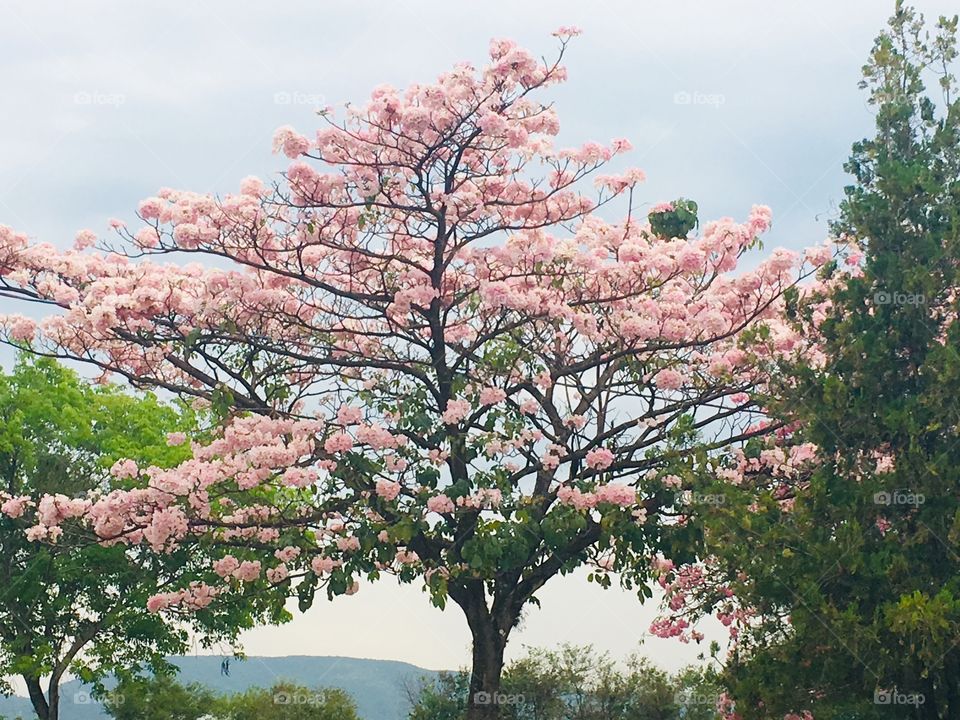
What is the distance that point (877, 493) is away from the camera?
13680 millimetres

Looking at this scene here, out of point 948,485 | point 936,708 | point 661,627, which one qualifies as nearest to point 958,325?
point 948,485

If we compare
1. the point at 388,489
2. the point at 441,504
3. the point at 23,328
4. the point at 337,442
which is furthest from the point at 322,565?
the point at 23,328

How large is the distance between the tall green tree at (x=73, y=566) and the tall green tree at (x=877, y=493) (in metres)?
18.1

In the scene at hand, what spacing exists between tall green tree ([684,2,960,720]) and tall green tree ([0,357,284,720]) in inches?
712

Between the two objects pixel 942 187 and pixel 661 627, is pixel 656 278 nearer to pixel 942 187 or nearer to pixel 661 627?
pixel 942 187

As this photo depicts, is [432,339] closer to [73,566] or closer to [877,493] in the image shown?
[877,493]

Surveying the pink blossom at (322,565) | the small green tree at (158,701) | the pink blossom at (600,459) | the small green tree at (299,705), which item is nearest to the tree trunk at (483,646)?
the pink blossom at (322,565)

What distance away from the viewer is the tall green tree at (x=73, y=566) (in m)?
29.5

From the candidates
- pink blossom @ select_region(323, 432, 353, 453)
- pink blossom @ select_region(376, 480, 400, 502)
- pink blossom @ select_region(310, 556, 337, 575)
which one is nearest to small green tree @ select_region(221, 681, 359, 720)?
pink blossom @ select_region(310, 556, 337, 575)

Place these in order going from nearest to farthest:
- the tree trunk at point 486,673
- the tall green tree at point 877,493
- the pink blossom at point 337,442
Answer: the tall green tree at point 877,493 < the pink blossom at point 337,442 < the tree trunk at point 486,673

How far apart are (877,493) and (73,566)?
72.4 ft

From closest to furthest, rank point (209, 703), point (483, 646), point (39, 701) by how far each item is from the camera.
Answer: point (483, 646) → point (39, 701) → point (209, 703)

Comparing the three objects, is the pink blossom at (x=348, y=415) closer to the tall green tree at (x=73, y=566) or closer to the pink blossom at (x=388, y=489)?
the pink blossom at (x=388, y=489)

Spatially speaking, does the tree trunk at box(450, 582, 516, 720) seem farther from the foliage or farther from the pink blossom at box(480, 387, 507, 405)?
the foliage
